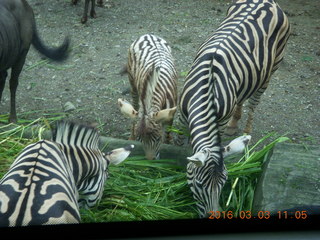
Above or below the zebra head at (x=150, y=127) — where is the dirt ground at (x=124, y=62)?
below

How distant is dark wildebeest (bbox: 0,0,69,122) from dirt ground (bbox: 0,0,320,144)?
0.84 feet

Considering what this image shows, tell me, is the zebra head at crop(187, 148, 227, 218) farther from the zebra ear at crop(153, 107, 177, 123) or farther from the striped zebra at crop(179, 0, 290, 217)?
the zebra ear at crop(153, 107, 177, 123)

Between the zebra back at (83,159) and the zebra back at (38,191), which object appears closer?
the zebra back at (38,191)

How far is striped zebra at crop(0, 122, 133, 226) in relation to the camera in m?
1.73

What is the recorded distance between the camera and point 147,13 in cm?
529

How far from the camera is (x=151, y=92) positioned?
333cm

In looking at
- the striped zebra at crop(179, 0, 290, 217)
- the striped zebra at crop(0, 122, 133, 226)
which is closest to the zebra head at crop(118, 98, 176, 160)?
the striped zebra at crop(179, 0, 290, 217)

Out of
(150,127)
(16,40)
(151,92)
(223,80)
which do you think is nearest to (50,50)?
(16,40)

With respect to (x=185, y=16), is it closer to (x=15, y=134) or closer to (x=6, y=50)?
(x=6, y=50)

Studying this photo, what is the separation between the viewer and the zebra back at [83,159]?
235 cm

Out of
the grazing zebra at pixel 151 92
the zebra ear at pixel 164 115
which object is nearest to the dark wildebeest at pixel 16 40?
the grazing zebra at pixel 151 92

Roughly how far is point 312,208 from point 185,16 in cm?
355

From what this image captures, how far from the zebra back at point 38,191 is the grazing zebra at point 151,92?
1059mm

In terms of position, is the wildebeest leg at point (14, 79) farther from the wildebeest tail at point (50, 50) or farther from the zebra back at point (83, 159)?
the zebra back at point (83, 159)
